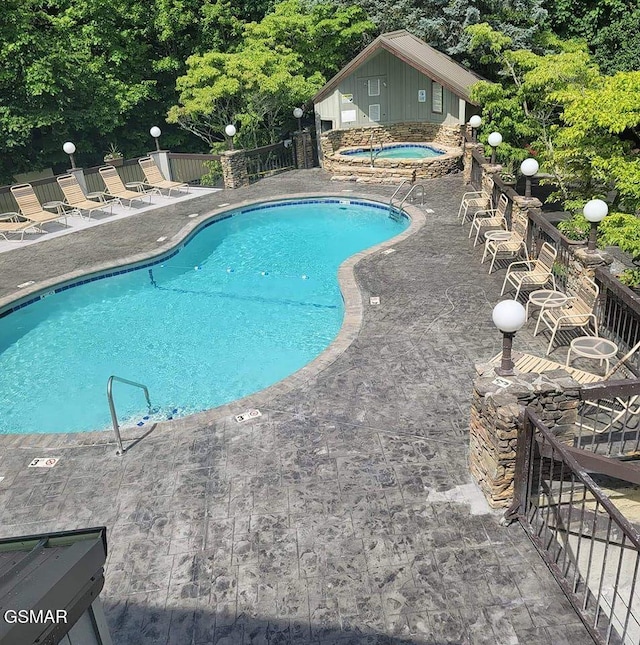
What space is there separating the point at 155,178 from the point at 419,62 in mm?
11359

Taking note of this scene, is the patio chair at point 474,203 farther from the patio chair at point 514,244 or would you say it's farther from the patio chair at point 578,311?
the patio chair at point 578,311

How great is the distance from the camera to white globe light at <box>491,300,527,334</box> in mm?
5969

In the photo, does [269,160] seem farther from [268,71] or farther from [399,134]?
[399,134]

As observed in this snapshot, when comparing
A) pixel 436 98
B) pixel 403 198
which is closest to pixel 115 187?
pixel 403 198

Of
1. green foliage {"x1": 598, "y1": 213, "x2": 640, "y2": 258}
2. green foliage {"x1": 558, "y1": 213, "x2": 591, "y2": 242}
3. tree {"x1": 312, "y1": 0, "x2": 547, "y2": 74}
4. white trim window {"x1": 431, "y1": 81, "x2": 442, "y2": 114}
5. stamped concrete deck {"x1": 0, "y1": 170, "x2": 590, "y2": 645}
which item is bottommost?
stamped concrete deck {"x1": 0, "y1": 170, "x2": 590, "y2": 645}

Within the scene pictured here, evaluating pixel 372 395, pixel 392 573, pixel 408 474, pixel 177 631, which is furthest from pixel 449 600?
pixel 372 395

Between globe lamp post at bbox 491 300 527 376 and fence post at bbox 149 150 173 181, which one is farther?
fence post at bbox 149 150 173 181

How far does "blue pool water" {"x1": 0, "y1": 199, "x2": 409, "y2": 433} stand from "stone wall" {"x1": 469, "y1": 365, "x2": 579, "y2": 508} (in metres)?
4.74

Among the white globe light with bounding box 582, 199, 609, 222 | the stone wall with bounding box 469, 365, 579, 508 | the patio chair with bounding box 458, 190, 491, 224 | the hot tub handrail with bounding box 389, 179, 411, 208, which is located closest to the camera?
the stone wall with bounding box 469, 365, 579, 508

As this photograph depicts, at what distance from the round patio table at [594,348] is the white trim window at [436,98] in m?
20.2

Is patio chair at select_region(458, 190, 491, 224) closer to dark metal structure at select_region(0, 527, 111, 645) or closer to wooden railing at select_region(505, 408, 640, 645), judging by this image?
wooden railing at select_region(505, 408, 640, 645)

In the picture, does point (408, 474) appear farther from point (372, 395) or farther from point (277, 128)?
point (277, 128)

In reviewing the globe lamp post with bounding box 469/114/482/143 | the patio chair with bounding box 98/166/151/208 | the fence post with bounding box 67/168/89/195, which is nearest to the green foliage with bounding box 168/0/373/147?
the patio chair with bounding box 98/166/151/208

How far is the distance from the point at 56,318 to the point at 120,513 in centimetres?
786
